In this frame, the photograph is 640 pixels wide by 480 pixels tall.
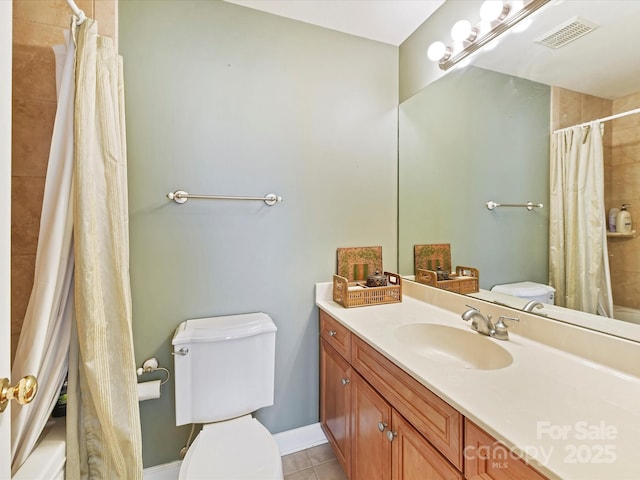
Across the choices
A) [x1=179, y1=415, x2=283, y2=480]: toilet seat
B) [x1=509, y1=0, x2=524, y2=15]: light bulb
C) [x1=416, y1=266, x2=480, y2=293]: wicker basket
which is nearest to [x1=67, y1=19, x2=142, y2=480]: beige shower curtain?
[x1=179, y1=415, x2=283, y2=480]: toilet seat

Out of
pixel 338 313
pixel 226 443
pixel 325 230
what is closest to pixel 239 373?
pixel 226 443

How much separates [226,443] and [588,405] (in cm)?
121

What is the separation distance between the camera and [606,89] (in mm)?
→ 928

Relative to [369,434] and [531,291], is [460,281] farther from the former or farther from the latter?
[369,434]

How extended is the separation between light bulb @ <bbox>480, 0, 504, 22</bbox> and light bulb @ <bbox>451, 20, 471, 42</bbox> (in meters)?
0.08

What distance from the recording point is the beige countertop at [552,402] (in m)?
0.54

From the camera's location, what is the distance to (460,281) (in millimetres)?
1462

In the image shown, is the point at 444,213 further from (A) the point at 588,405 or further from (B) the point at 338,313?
(A) the point at 588,405

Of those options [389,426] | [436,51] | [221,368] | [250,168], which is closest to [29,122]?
[250,168]

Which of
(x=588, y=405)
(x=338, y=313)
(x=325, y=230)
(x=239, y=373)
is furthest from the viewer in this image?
(x=325, y=230)

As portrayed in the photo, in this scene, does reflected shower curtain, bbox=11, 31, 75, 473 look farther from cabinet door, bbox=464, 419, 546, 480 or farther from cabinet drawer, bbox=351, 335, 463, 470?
cabinet door, bbox=464, 419, 546, 480

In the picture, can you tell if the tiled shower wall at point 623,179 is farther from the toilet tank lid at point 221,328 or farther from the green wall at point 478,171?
the toilet tank lid at point 221,328

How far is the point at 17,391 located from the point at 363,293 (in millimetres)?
1306

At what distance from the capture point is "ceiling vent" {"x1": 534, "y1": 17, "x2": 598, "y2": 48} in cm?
98
